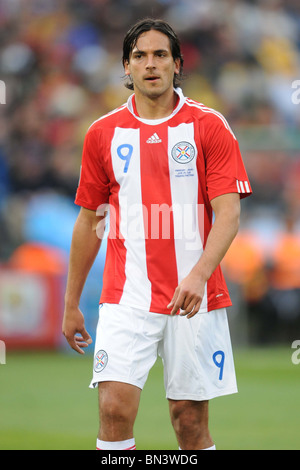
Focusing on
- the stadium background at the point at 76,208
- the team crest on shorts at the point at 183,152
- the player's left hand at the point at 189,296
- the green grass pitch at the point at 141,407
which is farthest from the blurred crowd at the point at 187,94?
the player's left hand at the point at 189,296

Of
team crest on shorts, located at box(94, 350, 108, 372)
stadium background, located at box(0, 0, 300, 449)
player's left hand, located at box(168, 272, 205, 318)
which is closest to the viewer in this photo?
player's left hand, located at box(168, 272, 205, 318)

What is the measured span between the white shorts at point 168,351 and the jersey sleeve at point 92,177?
49 centimetres

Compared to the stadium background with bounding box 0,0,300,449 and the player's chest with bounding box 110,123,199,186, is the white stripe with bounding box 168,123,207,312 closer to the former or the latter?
the player's chest with bounding box 110,123,199,186

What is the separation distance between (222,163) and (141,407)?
3957 millimetres

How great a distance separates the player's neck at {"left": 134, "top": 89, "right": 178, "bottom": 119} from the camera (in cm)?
375

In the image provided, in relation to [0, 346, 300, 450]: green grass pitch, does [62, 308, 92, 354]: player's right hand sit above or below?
above

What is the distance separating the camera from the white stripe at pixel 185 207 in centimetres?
→ 364

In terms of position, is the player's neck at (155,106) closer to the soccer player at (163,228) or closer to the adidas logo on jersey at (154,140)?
the soccer player at (163,228)

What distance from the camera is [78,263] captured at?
3830 mm

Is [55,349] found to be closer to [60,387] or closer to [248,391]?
[60,387]

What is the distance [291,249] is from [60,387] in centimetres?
414

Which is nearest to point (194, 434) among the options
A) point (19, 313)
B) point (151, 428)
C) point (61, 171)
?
point (151, 428)

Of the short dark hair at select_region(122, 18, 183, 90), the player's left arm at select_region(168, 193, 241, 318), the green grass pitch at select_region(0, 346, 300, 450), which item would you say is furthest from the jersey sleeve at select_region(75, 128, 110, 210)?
the green grass pitch at select_region(0, 346, 300, 450)

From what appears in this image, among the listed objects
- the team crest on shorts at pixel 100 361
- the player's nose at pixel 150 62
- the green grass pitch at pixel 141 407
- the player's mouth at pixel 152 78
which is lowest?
the green grass pitch at pixel 141 407
